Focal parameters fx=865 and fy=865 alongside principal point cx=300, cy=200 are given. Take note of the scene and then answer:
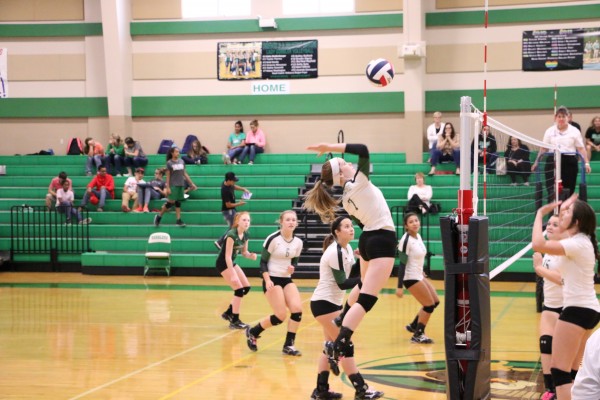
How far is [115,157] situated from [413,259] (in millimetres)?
13131

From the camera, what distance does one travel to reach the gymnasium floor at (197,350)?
27.1 ft

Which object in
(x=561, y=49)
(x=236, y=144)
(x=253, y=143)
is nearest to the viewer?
(x=561, y=49)

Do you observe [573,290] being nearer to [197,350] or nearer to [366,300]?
[366,300]

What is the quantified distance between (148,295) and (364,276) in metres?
9.02

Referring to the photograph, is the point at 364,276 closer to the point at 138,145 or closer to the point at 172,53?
the point at 138,145

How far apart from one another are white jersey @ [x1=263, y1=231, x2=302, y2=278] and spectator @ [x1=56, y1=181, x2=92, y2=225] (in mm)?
11246

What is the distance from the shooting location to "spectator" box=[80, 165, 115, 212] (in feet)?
68.5

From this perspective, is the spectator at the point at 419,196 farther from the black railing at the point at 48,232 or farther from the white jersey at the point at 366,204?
the white jersey at the point at 366,204

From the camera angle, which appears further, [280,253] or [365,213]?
[280,253]

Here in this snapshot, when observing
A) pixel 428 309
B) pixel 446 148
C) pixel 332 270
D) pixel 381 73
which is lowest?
pixel 428 309

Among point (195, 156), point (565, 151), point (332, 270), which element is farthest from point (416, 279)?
point (195, 156)

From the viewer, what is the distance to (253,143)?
22.6 m

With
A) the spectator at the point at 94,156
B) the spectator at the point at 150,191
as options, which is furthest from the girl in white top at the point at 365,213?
the spectator at the point at 94,156

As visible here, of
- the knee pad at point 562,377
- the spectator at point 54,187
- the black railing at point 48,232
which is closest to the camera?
the knee pad at point 562,377
